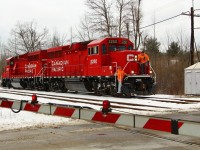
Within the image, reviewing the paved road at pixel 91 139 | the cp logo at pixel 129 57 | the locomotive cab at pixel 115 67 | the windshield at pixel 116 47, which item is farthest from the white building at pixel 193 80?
the paved road at pixel 91 139

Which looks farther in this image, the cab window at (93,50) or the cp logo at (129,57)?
the cab window at (93,50)

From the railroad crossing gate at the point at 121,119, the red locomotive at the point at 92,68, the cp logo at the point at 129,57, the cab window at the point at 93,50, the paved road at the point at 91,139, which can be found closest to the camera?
the railroad crossing gate at the point at 121,119

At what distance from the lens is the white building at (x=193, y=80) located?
77.8ft

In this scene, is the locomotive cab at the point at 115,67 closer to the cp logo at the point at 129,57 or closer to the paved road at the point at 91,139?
the cp logo at the point at 129,57

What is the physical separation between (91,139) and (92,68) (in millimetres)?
15607

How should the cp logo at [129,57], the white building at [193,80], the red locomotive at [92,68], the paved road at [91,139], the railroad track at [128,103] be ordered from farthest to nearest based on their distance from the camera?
the white building at [193,80]
the red locomotive at [92,68]
the cp logo at [129,57]
the railroad track at [128,103]
the paved road at [91,139]

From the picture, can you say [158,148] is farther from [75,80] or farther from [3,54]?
[3,54]

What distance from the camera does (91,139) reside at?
287 inches

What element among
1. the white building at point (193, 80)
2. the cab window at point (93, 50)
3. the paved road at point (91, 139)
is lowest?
the paved road at point (91, 139)

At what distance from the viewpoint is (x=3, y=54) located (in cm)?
11738

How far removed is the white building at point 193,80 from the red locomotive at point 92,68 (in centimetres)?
282

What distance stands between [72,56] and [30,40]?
5827 cm

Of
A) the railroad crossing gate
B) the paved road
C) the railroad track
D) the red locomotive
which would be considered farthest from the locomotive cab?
the railroad crossing gate

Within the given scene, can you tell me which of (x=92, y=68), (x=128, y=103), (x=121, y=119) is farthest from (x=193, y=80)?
(x=121, y=119)
